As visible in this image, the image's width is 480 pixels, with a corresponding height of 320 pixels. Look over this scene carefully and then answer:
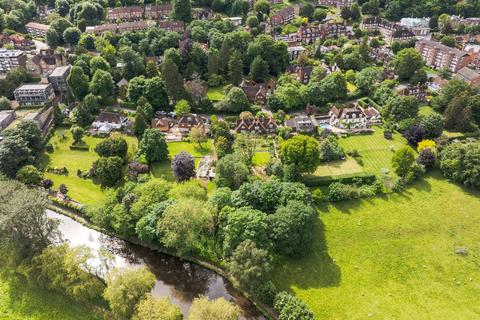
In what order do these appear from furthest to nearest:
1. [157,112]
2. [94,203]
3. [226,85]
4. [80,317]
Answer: [226,85] < [157,112] < [94,203] < [80,317]

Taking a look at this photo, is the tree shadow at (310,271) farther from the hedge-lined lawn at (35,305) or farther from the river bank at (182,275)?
the hedge-lined lawn at (35,305)

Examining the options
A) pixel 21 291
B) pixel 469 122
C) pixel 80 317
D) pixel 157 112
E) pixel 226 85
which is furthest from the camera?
pixel 226 85

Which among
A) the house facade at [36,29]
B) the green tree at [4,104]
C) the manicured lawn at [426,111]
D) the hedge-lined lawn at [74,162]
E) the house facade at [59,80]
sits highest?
the house facade at [36,29]

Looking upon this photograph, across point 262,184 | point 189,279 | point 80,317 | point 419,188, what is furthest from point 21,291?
point 419,188

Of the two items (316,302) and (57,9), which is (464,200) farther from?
(57,9)

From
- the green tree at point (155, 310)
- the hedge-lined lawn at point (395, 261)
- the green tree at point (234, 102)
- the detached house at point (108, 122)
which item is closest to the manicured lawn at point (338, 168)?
the hedge-lined lawn at point (395, 261)
